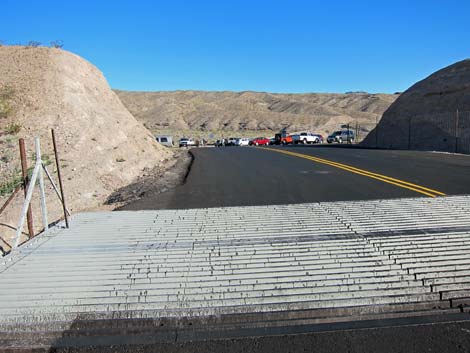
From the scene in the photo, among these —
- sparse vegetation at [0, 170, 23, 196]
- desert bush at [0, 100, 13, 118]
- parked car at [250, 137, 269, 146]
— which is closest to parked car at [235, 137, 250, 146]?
parked car at [250, 137, 269, 146]

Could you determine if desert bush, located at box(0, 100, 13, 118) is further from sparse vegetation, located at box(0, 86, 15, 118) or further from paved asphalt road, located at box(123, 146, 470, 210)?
paved asphalt road, located at box(123, 146, 470, 210)

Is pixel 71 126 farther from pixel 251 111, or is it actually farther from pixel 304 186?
pixel 251 111

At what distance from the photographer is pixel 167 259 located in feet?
17.4

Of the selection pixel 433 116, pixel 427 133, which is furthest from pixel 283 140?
pixel 427 133

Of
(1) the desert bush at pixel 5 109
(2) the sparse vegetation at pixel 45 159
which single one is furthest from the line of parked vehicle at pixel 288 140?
(2) the sparse vegetation at pixel 45 159

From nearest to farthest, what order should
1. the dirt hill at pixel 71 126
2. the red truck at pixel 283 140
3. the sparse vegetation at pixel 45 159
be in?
1. the dirt hill at pixel 71 126
2. the sparse vegetation at pixel 45 159
3. the red truck at pixel 283 140

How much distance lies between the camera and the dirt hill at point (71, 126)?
1561 cm

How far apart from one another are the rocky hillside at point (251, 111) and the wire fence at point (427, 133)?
4408cm

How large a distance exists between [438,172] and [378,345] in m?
11.3

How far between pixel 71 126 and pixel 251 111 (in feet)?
325

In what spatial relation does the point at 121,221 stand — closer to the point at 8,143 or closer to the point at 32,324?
the point at 32,324

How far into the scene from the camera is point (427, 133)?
36.0m

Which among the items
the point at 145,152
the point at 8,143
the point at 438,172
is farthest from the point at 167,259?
the point at 145,152

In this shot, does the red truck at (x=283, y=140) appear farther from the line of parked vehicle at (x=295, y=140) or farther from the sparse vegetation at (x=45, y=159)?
the sparse vegetation at (x=45, y=159)
